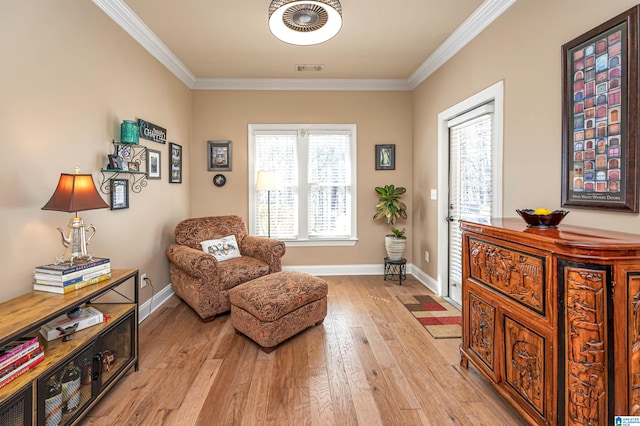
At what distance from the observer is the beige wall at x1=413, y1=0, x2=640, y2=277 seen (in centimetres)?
189

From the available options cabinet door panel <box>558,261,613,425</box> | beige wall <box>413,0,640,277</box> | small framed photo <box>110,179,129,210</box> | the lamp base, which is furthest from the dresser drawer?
small framed photo <box>110,179,129,210</box>

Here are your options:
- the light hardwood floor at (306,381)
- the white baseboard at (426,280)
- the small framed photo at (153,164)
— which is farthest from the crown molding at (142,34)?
the white baseboard at (426,280)

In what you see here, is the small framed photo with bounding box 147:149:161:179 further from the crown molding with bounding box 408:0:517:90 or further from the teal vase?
the crown molding with bounding box 408:0:517:90

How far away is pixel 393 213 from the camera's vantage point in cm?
441

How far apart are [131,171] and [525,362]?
318cm

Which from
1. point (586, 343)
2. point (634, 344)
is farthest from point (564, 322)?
point (634, 344)

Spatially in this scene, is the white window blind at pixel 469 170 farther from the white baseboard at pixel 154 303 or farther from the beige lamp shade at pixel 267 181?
the white baseboard at pixel 154 303

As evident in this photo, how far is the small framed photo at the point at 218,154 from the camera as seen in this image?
458 centimetres

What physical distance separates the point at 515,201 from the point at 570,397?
60.3 inches

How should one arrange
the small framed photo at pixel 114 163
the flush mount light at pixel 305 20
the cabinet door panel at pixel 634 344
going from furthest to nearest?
1. the small framed photo at pixel 114 163
2. the flush mount light at pixel 305 20
3. the cabinet door panel at pixel 634 344

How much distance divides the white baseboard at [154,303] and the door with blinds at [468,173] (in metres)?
3.27

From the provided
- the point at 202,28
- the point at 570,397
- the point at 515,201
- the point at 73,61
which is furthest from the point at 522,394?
the point at 202,28

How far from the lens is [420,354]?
2.52 meters

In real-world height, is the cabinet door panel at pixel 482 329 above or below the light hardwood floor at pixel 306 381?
above
